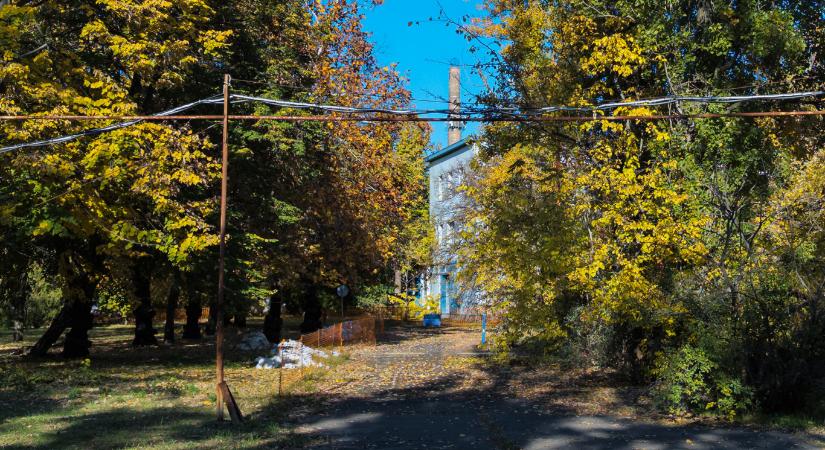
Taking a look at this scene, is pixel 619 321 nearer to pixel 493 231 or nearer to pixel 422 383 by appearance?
pixel 493 231

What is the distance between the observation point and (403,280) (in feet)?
200

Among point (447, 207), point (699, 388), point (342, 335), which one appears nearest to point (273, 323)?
point (342, 335)

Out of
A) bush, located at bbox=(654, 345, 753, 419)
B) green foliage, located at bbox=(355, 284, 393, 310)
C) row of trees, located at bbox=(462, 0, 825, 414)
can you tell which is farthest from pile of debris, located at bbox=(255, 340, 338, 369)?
green foliage, located at bbox=(355, 284, 393, 310)

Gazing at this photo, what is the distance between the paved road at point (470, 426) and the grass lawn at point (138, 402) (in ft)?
2.97

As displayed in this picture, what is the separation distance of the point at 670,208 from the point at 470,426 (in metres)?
5.72

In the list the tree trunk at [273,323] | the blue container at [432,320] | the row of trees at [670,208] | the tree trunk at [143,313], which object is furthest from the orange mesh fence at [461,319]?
the row of trees at [670,208]

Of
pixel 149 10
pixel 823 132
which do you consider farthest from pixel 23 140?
pixel 823 132

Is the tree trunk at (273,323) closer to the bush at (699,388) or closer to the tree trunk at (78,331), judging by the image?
the tree trunk at (78,331)

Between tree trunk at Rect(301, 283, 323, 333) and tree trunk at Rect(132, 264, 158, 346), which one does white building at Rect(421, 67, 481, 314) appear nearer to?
tree trunk at Rect(301, 283, 323, 333)

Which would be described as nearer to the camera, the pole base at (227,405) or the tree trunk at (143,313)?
the pole base at (227,405)

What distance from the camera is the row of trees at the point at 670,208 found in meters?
12.0

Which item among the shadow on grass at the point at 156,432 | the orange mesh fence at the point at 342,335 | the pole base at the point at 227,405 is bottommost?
the shadow on grass at the point at 156,432

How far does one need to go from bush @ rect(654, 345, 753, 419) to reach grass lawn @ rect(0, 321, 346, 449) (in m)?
5.96

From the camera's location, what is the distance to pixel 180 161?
59.9 ft
